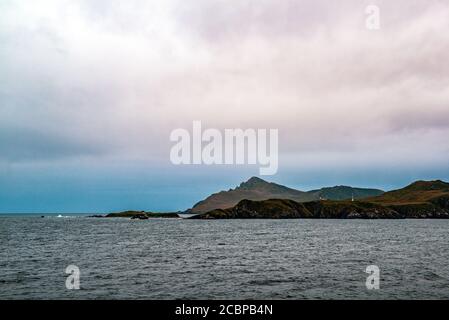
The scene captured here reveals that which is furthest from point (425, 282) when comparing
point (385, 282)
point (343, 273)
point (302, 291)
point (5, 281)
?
point (5, 281)

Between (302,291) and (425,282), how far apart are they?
655 inches

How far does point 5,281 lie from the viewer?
47.8m

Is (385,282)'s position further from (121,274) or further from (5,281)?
(5,281)

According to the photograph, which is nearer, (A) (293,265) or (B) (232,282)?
(B) (232,282)

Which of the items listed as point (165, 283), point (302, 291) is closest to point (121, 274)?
point (165, 283)
